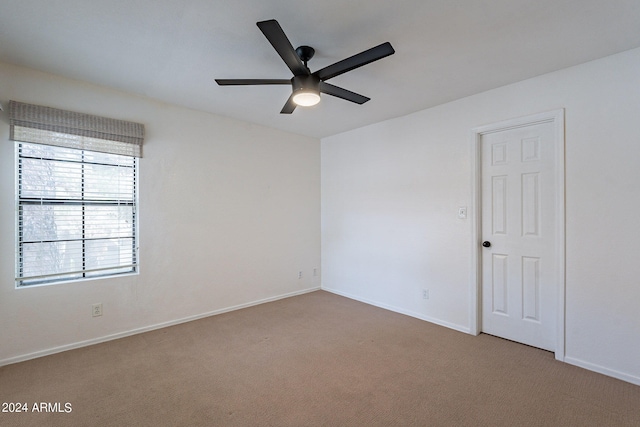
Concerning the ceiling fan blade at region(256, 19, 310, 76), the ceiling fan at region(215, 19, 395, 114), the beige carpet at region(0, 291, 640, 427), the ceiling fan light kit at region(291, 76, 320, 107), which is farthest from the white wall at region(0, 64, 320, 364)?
the ceiling fan blade at region(256, 19, 310, 76)

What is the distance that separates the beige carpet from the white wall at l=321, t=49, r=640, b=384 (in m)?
0.39

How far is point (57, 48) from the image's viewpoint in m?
2.20

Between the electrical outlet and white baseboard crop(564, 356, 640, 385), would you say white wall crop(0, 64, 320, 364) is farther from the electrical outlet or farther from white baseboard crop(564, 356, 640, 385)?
white baseboard crop(564, 356, 640, 385)

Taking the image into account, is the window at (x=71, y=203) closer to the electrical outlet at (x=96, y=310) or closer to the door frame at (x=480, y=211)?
the electrical outlet at (x=96, y=310)

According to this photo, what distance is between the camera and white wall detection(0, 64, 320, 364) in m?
2.52

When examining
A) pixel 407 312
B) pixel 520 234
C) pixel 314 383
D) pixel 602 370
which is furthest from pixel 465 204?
pixel 314 383

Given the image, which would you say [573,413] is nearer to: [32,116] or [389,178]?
[389,178]

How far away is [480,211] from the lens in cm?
309

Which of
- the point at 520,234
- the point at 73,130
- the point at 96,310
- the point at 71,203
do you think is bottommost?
the point at 96,310

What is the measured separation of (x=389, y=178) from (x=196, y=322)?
302 cm

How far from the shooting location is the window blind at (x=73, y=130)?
2473 millimetres

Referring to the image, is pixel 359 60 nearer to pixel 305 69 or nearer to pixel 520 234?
pixel 305 69

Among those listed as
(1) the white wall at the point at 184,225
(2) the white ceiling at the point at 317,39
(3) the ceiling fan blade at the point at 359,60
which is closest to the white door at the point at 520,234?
(2) the white ceiling at the point at 317,39

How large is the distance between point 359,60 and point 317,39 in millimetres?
451
